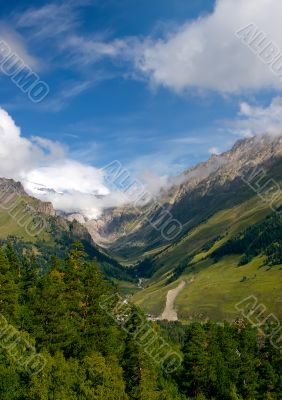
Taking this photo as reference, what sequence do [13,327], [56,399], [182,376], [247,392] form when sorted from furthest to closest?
[247,392]
[182,376]
[13,327]
[56,399]

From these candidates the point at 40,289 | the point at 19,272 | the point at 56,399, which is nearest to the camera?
the point at 56,399

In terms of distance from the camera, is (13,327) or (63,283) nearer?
(13,327)

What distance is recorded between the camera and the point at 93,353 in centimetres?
7269

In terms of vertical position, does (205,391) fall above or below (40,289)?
below

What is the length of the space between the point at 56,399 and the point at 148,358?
2478cm

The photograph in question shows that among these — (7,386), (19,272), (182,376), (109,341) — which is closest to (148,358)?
(109,341)

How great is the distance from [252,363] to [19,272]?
54.8 m

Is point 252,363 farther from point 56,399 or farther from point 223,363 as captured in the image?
point 56,399

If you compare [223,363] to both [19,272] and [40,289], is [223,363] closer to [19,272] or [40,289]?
[40,289]

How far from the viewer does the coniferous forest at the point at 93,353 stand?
61.3 metres

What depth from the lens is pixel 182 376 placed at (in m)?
88.2

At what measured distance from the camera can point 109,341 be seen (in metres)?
79.0

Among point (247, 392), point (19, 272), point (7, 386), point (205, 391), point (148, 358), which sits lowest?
point (247, 392)

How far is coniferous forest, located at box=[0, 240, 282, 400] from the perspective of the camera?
201 feet
